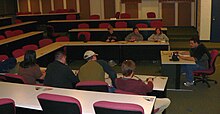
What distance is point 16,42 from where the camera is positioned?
32.2 feet

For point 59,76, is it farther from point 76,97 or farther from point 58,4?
point 58,4

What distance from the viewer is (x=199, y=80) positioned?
726cm

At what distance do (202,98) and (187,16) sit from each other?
9.69 m

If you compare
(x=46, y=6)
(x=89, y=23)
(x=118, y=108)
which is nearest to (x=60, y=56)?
(x=118, y=108)

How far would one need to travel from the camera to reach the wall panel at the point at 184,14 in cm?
1536

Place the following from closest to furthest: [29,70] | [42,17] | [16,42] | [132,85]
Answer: [132,85] < [29,70] < [16,42] < [42,17]

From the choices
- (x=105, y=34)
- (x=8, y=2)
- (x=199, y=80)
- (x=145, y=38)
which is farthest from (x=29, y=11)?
(x=199, y=80)

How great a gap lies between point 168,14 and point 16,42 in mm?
8527

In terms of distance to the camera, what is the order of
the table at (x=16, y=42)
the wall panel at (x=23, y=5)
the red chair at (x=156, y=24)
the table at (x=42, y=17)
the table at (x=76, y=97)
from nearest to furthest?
the table at (x=76, y=97) < the table at (x=16, y=42) < the red chair at (x=156, y=24) < the table at (x=42, y=17) < the wall panel at (x=23, y=5)

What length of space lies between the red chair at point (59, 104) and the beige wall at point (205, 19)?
33.2ft

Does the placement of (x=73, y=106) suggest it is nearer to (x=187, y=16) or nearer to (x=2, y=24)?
(x=2, y=24)

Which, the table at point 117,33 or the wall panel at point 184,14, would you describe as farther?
the wall panel at point 184,14

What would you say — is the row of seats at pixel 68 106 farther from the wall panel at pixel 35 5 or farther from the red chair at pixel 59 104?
the wall panel at pixel 35 5

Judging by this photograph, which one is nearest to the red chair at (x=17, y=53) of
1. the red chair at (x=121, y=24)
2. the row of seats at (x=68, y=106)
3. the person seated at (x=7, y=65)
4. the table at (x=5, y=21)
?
the person seated at (x=7, y=65)
